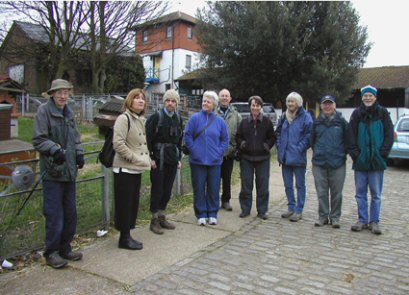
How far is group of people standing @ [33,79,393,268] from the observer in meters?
4.04

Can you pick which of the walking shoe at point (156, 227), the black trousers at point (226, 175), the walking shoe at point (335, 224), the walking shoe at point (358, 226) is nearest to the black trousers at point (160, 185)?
the walking shoe at point (156, 227)

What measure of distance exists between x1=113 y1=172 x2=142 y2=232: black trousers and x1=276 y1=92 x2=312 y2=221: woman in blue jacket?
2389 mm

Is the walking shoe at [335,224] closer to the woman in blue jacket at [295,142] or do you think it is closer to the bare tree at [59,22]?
the woman in blue jacket at [295,142]

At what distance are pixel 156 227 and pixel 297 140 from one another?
2.37 metres

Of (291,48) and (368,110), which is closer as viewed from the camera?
(368,110)

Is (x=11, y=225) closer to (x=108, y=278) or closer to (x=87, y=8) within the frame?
(x=108, y=278)

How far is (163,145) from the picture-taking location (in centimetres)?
519

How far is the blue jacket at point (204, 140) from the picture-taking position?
220 inches

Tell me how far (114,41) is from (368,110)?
21683 mm

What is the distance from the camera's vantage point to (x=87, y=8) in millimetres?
22859

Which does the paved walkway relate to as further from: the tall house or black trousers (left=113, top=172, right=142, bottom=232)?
the tall house

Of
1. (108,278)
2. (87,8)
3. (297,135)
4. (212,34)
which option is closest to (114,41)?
(87,8)

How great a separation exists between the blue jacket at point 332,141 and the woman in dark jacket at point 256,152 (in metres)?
0.76

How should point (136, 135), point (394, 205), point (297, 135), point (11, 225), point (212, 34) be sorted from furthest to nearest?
point (212, 34) < point (394, 205) < point (297, 135) < point (136, 135) < point (11, 225)
